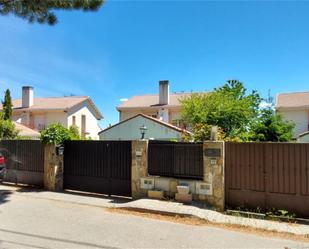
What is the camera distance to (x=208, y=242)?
6.21 meters

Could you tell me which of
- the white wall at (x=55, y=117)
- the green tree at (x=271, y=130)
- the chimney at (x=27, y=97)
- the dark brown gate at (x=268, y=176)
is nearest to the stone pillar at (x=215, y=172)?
the dark brown gate at (x=268, y=176)

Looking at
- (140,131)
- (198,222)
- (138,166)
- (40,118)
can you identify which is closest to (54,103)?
(40,118)

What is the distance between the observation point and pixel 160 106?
3378 centimetres

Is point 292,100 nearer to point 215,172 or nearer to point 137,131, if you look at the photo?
point 137,131

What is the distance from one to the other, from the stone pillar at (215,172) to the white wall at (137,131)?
11.8 meters

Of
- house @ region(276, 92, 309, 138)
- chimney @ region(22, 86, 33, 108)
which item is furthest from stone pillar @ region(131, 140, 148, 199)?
chimney @ region(22, 86, 33, 108)

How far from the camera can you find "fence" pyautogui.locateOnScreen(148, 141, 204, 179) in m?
9.45

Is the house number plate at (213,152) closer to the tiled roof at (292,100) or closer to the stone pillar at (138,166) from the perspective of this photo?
the stone pillar at (138,166)

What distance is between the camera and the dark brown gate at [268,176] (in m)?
8.18

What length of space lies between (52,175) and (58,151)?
980mm

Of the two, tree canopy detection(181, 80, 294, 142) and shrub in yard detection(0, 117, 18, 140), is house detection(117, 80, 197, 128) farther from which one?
shrub in yard detection(0, 117, 18, 140)

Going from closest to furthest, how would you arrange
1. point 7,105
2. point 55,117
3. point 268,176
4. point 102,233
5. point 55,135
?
1. point 102,233
2. point 268,176
3. point 55,135
4. point 7,105
5. point 55,117

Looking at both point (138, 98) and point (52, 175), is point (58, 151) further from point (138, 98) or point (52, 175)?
point (138, 98)

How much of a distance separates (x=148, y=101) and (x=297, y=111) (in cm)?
1598
